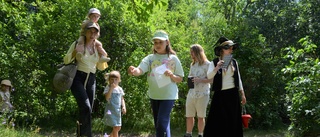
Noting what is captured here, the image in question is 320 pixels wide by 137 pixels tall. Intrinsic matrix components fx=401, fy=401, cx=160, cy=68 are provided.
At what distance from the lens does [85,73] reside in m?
4.94

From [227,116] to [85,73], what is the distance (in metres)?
2.19

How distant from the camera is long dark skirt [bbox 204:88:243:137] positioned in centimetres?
582

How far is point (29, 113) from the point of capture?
8.49 meters

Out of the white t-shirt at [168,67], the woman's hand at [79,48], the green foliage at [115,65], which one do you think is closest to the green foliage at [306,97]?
the green foliage at [115,65]

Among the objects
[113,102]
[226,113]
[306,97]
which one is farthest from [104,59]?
[306,97]

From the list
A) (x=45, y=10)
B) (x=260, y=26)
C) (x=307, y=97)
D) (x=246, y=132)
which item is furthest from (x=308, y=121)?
(x=260, y=26)

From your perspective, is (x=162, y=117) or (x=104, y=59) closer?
(x=162, y=117)

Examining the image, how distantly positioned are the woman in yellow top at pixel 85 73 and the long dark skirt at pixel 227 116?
1855mm

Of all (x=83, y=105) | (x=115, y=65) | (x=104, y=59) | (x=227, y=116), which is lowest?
(x=227, y=116)

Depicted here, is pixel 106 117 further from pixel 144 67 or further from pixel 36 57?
pixel 36 57

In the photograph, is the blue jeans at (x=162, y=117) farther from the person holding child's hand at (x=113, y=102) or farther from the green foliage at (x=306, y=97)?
the green foliage at (x=306, y=97)

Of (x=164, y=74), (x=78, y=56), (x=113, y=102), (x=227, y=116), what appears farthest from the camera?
(x=113, y=102)

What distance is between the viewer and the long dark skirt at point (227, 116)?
5816mm

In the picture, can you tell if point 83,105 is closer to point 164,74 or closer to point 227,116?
point 164,74
